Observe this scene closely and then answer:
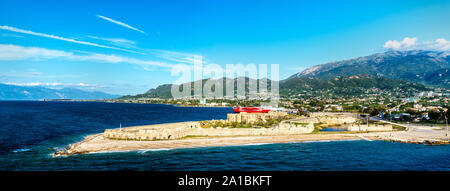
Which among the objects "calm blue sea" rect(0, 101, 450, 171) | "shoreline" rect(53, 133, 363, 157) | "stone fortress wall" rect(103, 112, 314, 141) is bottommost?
"calm blue sea" rect(0, 101, 450, 171)

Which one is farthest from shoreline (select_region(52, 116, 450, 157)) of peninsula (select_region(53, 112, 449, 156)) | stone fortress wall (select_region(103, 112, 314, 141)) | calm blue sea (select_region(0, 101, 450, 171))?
calm blue sea (select_region(0, 101, 450, 171))

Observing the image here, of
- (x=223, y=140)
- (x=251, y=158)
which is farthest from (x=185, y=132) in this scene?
(x=251, y=158)

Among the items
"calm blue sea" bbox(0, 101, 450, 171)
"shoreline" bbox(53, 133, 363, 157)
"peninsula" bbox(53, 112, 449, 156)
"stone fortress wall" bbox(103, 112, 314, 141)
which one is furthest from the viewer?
"stone fortress wall" bbox(103, 112, 314, 141)

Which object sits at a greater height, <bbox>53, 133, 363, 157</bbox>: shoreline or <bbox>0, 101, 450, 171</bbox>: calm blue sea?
<bbox>53, 133, 363, 157</bbox>: shoreline

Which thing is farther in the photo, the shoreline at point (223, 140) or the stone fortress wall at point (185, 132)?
the stone fortress wall at point (185, 132)

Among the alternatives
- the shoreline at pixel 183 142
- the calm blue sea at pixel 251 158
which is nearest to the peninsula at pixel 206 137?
the shoreline at pixel 183 142

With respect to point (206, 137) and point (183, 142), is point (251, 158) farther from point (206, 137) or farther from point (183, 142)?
point (206, 137)

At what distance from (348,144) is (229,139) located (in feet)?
48.7

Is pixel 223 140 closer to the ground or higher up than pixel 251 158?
higher up

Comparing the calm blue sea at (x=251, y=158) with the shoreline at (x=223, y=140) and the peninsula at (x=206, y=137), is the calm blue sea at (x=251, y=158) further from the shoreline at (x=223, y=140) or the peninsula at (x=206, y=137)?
the peninsula at (x=206, y=137)

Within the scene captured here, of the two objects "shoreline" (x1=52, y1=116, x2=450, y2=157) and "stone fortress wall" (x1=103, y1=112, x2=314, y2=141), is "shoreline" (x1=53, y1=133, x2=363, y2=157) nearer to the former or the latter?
"shoreline" (x1=52, y1=116, x2=450, y2=157)

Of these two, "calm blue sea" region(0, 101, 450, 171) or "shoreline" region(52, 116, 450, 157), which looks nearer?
"calm blue sea" region(0, 101, 450, 171)

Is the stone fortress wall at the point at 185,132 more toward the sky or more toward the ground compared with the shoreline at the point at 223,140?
more toward the sky

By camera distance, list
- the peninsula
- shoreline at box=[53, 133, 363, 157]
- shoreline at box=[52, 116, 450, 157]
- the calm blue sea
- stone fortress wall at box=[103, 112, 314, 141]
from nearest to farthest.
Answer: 1. the calm blue sea
2. shoreline at box=[53, 133, 363, 157]
3. shoreline at box=[52, 116, 450, 157]
4. the peninsula
5. stone fortress wall at box=[103, 112, 314, 141]
